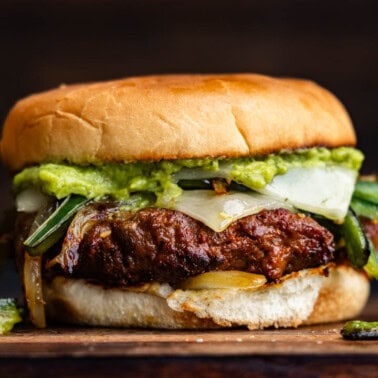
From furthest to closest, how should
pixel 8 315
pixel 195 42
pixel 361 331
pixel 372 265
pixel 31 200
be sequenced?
pixel 195 42
pixel 372 265
pixel 31 200
pixel 8 315
pixel 361 331

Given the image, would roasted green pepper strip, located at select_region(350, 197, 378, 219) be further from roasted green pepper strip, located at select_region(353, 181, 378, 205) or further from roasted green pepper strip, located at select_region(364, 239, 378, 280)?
roasted green pepper strip, located at select_region(364, 239, 378, 280)

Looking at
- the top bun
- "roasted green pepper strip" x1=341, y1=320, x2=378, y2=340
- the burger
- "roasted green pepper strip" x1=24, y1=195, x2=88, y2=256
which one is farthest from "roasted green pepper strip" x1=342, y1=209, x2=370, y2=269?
"roasted green pepper strip" x1=24, y1=195, x2=88, y2=256

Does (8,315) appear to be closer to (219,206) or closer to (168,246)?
(168,246)

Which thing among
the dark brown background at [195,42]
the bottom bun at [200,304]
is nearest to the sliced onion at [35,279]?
the bottom bun at [200,304]

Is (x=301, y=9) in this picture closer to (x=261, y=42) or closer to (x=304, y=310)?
(x=261, y=42)

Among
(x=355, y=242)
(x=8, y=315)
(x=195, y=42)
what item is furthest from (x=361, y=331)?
(x=195, y=42)

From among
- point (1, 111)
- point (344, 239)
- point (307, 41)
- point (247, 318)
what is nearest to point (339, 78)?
point (307, 41)
